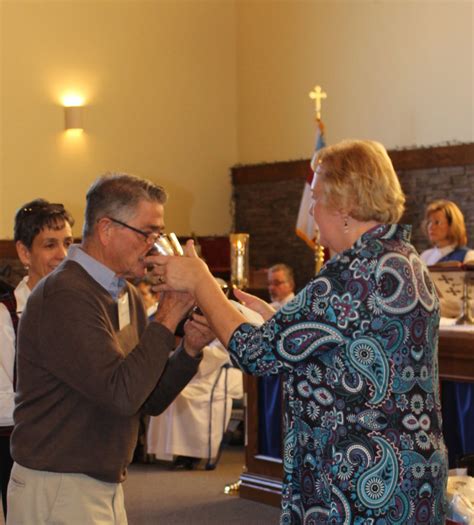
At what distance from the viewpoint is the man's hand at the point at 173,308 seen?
2379mm

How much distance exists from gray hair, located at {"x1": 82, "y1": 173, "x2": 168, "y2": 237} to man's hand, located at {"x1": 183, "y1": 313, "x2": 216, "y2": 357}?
32 centimetres

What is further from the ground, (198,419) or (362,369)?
(362,369)

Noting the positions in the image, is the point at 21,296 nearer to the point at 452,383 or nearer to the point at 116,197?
the point at 116,197

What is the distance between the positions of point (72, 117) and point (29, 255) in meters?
7.63

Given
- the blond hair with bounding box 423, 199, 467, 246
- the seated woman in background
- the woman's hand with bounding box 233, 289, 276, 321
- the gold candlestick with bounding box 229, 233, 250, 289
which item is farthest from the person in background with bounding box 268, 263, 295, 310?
the woman's hand with bounding box 233, 289, 276, 321

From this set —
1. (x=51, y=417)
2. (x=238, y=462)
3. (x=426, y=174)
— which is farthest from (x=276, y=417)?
(x=426, y=174)

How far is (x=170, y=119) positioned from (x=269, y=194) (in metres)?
1.50

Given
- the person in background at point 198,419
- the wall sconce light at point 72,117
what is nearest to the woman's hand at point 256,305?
the person in background at point 198,419

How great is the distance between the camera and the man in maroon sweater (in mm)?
2283

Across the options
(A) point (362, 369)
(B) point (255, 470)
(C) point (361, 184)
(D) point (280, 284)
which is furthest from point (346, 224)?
(D) point (280, 284)

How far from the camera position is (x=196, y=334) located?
8.53 ft

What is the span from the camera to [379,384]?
2094 millimetres

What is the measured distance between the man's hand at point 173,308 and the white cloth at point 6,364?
3.15ft

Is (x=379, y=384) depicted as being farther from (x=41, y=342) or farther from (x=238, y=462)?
(x=238, y=462)
